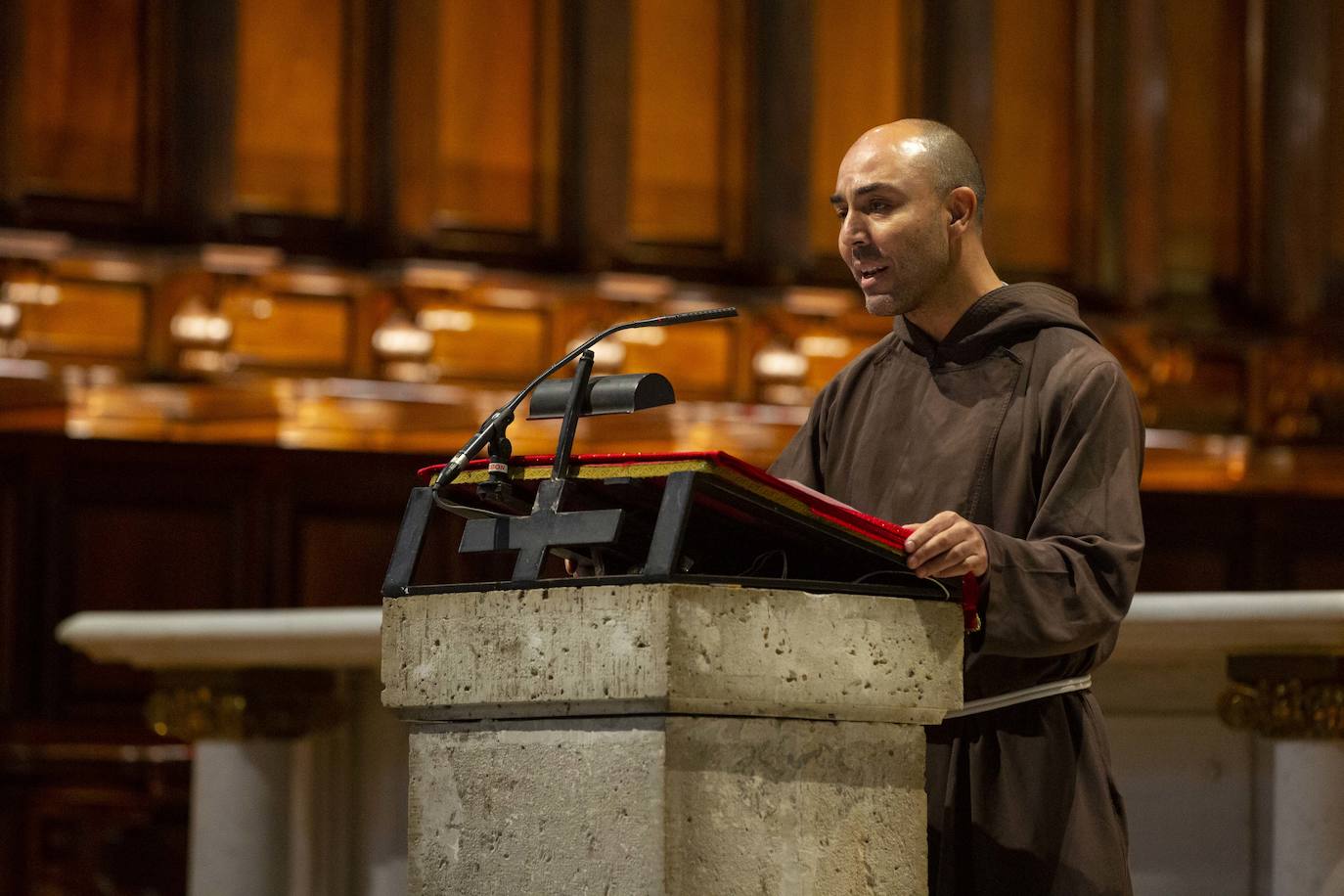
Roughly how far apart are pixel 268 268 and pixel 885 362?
393 cm

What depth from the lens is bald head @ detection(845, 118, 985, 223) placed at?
2.40 meters

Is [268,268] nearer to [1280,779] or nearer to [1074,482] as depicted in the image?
[1280,779]

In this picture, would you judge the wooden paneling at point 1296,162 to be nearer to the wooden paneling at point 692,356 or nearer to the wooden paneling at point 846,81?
the wooden paneling at point 846,81

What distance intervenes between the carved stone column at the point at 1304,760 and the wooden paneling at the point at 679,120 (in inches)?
146

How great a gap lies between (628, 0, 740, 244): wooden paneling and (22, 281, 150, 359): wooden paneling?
1.72 metres

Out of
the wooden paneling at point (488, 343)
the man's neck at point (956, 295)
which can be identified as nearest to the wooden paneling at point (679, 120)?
the wooden paneling at point (488, 343)

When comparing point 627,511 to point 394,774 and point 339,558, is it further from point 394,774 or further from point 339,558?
point 339,558

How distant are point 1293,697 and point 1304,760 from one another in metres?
0.11

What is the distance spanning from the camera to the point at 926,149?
2.40 metres

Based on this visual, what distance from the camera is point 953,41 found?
717 centimetres

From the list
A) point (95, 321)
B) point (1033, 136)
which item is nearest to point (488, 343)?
point (95, 321)

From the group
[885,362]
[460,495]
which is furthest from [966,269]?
[460,495]

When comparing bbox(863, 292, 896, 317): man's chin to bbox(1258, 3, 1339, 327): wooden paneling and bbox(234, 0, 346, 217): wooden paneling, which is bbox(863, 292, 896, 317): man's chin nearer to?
bbox(234, 0, 346, 217): wooden paneling

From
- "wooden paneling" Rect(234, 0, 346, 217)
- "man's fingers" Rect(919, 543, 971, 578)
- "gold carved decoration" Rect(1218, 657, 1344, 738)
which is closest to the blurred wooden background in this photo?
"wooden paneling" Rect(234, 0, 346, 217)
